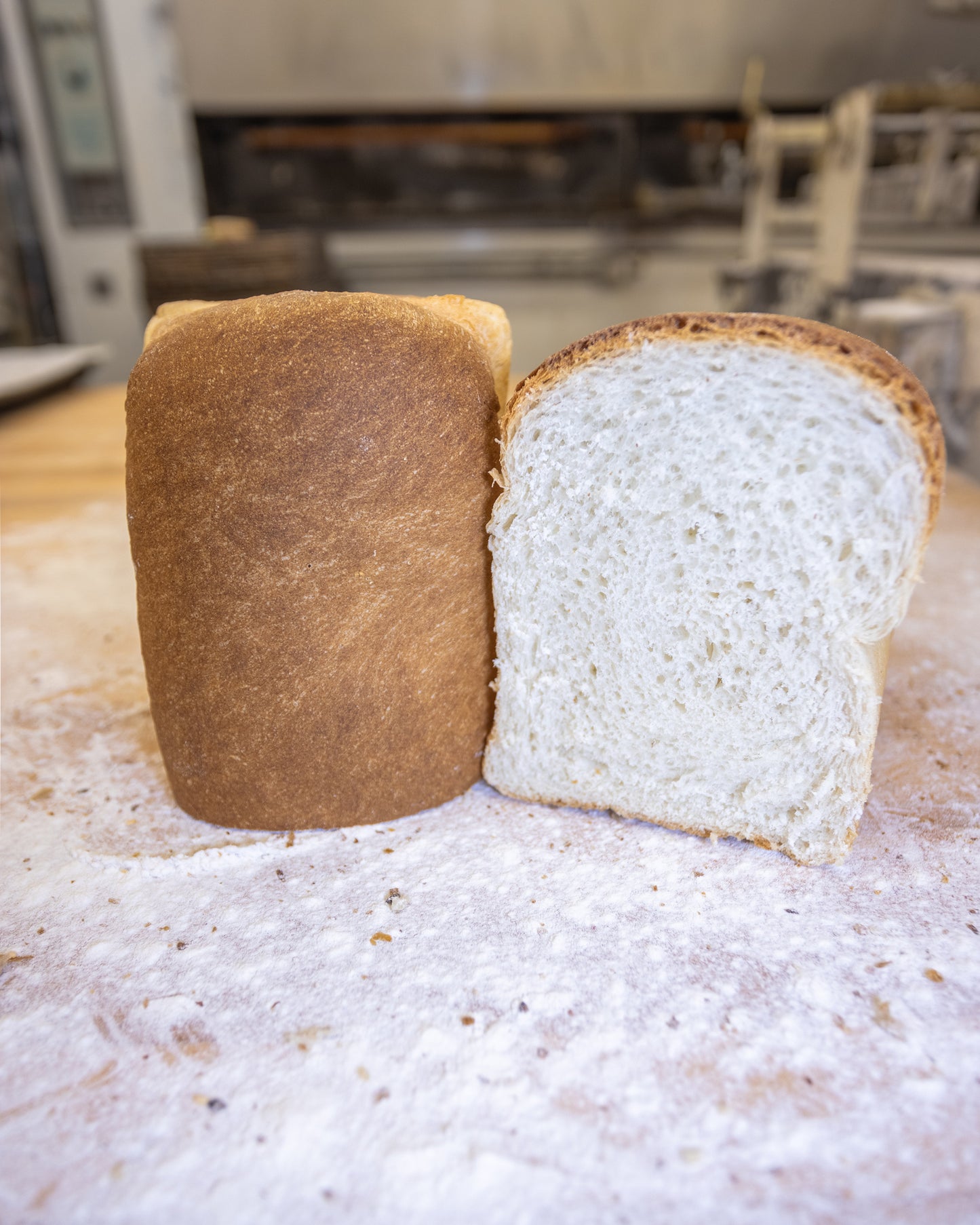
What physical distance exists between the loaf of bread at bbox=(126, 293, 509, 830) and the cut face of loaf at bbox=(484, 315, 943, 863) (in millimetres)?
77

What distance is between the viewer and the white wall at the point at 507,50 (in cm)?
554

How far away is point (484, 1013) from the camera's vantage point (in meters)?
0.84

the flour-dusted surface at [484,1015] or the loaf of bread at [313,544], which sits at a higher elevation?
the loaf of bread at [313,544]

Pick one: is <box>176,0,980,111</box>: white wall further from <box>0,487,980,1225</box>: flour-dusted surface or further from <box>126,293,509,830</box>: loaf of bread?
<box>0,487,980,1225</box>: flour-dusted surface

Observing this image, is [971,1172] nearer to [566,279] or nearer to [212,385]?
[212,385]

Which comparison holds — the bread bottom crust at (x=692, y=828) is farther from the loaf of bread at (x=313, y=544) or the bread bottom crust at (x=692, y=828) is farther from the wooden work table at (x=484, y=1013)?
the loaf of bread at (x=313, y=544)

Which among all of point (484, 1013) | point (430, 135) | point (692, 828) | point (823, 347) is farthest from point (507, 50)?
point (484, 1013)

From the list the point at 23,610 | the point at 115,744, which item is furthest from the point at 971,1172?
the point at 23,610

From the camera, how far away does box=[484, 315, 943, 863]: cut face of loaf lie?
0.87 metres

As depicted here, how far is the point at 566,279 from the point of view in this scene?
19.8 ft

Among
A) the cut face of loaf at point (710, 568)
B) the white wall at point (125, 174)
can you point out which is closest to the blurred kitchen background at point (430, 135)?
the white wall at point (125, 174)

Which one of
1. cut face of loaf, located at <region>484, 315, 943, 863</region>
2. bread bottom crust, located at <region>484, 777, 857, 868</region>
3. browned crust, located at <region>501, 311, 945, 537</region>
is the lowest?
bread bottom crust, located at <region>484, 777, 857, 868</region>

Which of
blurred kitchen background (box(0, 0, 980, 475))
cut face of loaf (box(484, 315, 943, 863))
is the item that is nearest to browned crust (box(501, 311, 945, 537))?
cut face of loaf (box(484, 315, 943, 863))

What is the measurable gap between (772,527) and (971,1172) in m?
0.61
